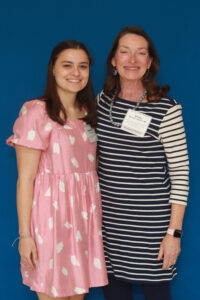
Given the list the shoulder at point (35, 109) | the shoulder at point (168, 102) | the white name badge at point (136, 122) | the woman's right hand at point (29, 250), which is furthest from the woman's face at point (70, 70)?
the woman's right hand at point (29, 250)

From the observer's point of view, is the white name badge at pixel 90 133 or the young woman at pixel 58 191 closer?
the young woman at pixel 58 191

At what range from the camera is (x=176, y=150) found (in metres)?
1.85

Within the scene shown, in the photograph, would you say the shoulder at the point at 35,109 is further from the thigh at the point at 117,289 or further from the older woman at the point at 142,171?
the thigh at the point at 117,289

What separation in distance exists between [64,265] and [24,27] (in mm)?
1349

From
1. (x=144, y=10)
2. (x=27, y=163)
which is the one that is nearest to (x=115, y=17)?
(x=144, y=10)

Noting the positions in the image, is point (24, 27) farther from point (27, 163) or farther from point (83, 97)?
point (27, 163)

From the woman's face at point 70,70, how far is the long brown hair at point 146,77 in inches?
8.2

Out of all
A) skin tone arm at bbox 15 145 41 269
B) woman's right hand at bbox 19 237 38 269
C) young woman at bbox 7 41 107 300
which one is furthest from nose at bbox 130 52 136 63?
woman's right hand at bbox 19 237 38 269

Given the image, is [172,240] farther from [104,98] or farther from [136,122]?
[104,98]

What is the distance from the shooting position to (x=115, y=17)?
229 cm

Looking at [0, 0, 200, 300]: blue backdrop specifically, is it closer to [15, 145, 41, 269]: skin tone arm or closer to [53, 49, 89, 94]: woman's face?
[53, 49, 89, 94]: woman's face

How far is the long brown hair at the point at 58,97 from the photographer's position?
1.80 m

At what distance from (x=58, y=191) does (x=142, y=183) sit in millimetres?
404

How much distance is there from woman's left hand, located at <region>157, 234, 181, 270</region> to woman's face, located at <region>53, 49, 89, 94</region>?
838 mm
